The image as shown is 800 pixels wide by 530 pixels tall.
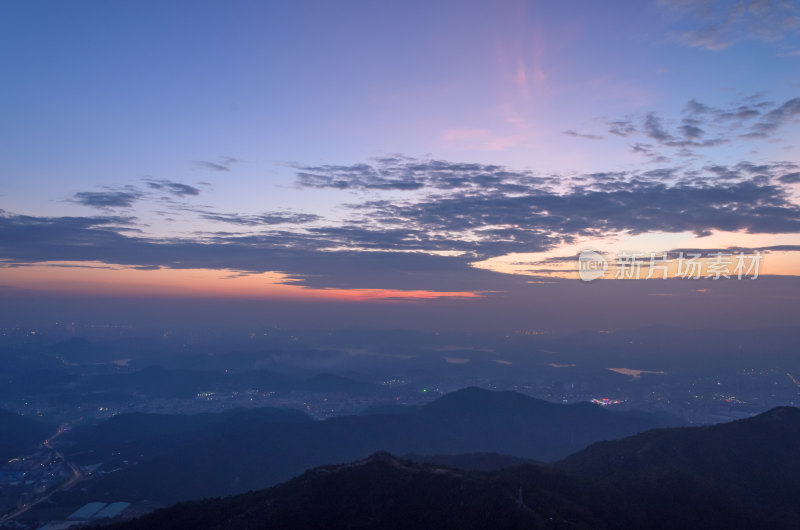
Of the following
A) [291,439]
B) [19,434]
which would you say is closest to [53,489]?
[291,439]

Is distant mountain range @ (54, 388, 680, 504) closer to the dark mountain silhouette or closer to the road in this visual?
the road

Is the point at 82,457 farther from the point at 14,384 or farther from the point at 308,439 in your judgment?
the point at 14,384

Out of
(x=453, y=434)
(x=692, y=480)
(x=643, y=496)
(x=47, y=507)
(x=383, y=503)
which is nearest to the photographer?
(x=383, y=503)

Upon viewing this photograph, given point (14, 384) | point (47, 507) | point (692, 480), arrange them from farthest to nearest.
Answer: point (14, 384) → point (47, 507) → point (692, 480)

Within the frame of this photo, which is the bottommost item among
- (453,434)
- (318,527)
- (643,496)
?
(453,434)

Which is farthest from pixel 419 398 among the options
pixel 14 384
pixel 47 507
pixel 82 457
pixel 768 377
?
pixel 14 384

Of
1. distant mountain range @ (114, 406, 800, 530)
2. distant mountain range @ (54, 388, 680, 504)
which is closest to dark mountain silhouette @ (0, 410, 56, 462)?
distant mountain range @ (54, 388, 680, 504)

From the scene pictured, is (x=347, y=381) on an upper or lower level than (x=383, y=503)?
lower
